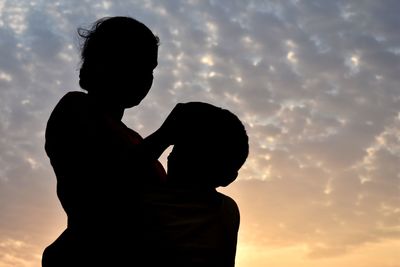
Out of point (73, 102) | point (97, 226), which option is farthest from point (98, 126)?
point (97, 226)

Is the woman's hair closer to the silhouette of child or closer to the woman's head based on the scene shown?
the woman's head

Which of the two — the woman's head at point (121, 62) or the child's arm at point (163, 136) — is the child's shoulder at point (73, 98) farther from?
the child's arm at point (163, 136)

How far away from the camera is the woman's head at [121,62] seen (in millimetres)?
2133

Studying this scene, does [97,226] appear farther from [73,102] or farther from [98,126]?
[73,102]

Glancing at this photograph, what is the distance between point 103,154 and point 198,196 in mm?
433

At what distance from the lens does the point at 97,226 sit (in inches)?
70.6

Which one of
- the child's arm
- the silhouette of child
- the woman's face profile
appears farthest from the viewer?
the woman's face profile

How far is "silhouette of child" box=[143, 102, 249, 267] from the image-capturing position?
170 centimetres

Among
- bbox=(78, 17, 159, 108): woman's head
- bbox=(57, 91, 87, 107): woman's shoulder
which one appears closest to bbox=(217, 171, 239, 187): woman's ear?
bbox=(78, 17, 159, 108): woman's head

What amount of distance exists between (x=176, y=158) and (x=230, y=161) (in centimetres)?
24

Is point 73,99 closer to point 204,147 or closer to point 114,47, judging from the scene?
point 114,47

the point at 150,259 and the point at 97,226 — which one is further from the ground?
the point at 97,226

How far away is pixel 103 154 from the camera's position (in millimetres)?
1864

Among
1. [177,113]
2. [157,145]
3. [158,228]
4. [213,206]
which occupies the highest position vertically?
[177,113]
